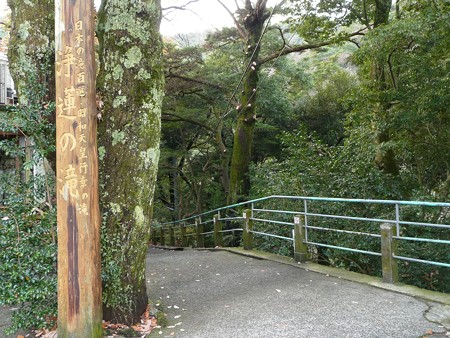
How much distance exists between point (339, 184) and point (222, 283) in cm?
392

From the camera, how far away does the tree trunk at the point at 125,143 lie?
13.3 ft

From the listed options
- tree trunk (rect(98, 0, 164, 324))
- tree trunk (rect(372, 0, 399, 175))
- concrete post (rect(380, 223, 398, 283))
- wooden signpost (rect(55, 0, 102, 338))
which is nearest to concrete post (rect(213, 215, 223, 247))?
→ tree trunk (rect(372, 0, 399, 175))

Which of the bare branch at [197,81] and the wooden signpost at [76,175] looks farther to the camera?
the bare branch at [197,81]

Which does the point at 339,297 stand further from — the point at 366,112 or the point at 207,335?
the point at 366,112

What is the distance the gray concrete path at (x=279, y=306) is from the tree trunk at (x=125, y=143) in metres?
0.59

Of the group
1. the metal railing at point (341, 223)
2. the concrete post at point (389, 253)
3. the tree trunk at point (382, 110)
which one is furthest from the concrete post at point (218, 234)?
the concrete post at point (389, 253)

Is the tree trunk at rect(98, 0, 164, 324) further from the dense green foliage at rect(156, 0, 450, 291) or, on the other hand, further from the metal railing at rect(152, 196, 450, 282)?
the dense green foliage at rect(156, 0, 450, 291)

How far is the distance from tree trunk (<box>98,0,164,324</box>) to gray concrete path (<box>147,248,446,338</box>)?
59 cm

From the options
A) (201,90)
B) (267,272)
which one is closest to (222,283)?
(267,272)

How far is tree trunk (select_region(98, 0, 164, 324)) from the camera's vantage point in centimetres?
406

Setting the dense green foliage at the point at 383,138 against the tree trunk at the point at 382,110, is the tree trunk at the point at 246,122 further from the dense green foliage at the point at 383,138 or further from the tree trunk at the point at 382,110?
the tree trunk at the point at 382,110

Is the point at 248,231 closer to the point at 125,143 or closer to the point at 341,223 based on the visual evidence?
the point at 341,223

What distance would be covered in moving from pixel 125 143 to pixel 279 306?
236cm

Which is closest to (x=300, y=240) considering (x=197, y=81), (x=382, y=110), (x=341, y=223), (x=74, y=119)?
(x=341, y=223)
